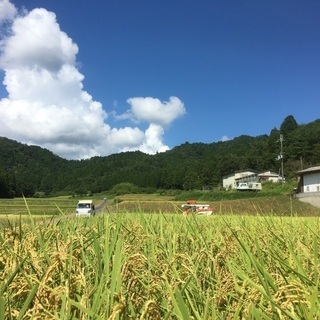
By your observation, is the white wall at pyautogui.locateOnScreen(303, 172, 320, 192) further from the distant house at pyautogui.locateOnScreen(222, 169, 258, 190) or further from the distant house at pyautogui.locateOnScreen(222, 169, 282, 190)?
the distant house at pyautogui.locateOnScreen(222, 169, 258, 190)

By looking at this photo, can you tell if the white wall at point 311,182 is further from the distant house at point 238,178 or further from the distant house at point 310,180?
the distant house at point 238,178

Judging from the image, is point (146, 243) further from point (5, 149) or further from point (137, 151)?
point (137, 151)

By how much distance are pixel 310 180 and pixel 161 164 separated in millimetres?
118877

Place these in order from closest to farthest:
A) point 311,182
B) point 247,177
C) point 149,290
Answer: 1. point 149,290
2. point 311,182
3. point 247,177

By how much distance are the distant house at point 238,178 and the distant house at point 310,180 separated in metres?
41.4

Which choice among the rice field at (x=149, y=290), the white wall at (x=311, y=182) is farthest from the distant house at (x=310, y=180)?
the rice field at (x=149, y=290)

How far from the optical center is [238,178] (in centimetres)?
10231

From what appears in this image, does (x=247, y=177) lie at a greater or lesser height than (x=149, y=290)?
greater

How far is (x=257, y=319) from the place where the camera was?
3.14ft

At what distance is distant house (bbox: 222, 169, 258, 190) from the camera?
323 feet

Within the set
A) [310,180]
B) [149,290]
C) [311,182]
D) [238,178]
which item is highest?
[238,178]

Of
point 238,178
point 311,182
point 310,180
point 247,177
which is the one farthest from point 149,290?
point 238,178

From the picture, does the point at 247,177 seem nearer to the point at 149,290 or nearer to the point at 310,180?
the point at 310,180

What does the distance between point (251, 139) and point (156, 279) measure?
526 feet
